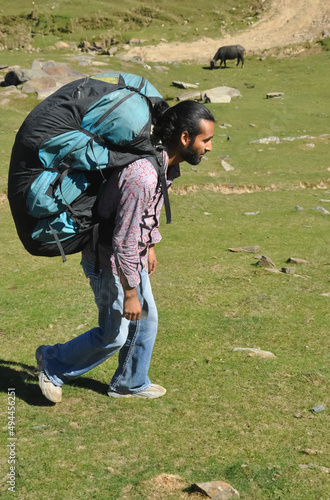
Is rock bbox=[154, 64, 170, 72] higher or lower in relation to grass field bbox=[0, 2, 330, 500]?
higher

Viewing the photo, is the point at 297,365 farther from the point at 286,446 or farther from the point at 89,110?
the point at 89,110

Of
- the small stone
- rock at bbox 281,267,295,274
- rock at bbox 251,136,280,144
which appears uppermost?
the small stone

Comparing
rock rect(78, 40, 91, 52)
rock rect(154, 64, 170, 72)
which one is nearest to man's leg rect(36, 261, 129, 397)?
A: rock rect(154, 64, 170, 72)

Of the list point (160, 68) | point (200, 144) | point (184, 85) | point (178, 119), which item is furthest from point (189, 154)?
point (160, 68)

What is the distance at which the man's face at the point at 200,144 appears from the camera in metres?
3.55

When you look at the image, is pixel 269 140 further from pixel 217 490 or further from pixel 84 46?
pixel 84 46

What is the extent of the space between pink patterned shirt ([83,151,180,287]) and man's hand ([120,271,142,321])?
78mm

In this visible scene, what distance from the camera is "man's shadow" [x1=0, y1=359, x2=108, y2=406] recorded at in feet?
13.9

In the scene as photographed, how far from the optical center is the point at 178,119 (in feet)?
11.6

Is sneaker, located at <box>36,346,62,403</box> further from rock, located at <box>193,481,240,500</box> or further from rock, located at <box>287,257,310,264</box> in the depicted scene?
rock, located at <box>287,257,310,264</box>

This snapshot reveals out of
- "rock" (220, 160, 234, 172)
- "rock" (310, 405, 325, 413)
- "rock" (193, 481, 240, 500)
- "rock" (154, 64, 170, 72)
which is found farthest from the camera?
"rock" (154, 64, 170, 72)

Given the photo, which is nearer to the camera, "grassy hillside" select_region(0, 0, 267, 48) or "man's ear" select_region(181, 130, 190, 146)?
"man's ear" select_region(181, 130, 190, 146)

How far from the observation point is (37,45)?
31.2 metres

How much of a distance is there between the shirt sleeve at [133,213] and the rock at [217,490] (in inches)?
47.9
